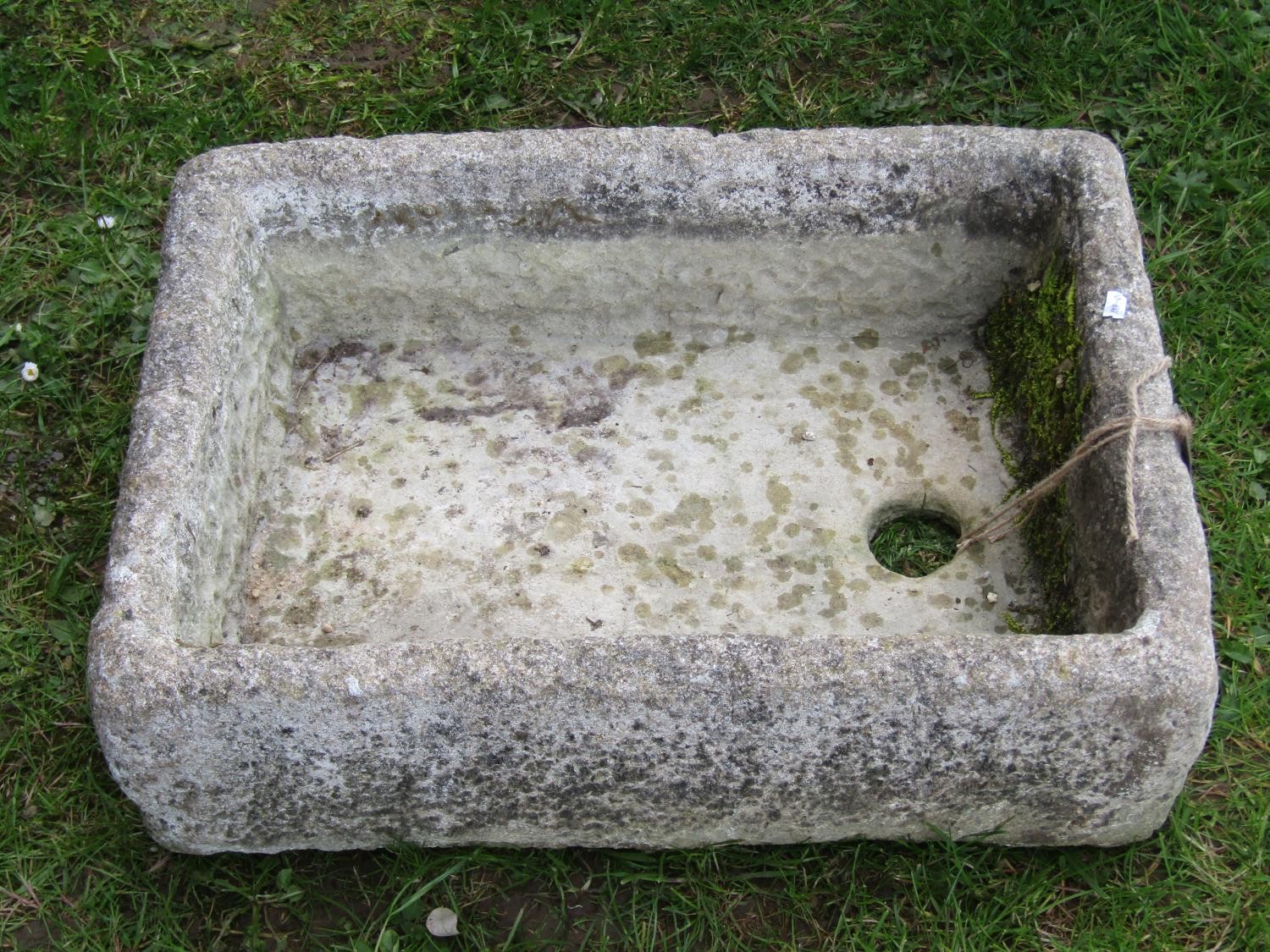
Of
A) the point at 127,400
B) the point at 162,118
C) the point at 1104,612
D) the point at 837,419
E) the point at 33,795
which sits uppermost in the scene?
the point at 1104,612

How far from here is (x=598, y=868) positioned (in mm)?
2533

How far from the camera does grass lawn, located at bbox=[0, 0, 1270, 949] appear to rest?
2.49 metres

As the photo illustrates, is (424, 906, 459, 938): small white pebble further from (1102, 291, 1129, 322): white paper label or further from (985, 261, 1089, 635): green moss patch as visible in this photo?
(1102, 291, 1129, 322): white paper label

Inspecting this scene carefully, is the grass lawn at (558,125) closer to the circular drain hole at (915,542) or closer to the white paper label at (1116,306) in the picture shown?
the circular drain hole at (915,542)

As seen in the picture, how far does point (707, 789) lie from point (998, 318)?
1138mm

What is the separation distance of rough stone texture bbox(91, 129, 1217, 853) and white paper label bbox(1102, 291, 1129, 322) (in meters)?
0.02

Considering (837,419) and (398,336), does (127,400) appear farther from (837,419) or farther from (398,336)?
(837,419)

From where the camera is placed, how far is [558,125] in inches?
139

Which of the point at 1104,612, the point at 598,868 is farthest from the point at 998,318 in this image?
the point at 598,868

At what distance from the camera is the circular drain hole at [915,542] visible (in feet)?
8.95

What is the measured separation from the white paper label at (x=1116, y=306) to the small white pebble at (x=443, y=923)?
1.52 meters

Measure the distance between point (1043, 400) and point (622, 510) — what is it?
80 cm

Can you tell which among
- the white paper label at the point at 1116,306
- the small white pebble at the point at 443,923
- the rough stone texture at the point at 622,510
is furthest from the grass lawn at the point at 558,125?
the white paper label at the point at 1116,306

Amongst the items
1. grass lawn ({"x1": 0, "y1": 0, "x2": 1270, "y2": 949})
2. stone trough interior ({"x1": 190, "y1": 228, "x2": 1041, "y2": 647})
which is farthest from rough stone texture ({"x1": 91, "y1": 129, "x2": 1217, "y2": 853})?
grass lawn ({"x1": 0, "y1": 0, "x2": 1270, "y2": 949})
